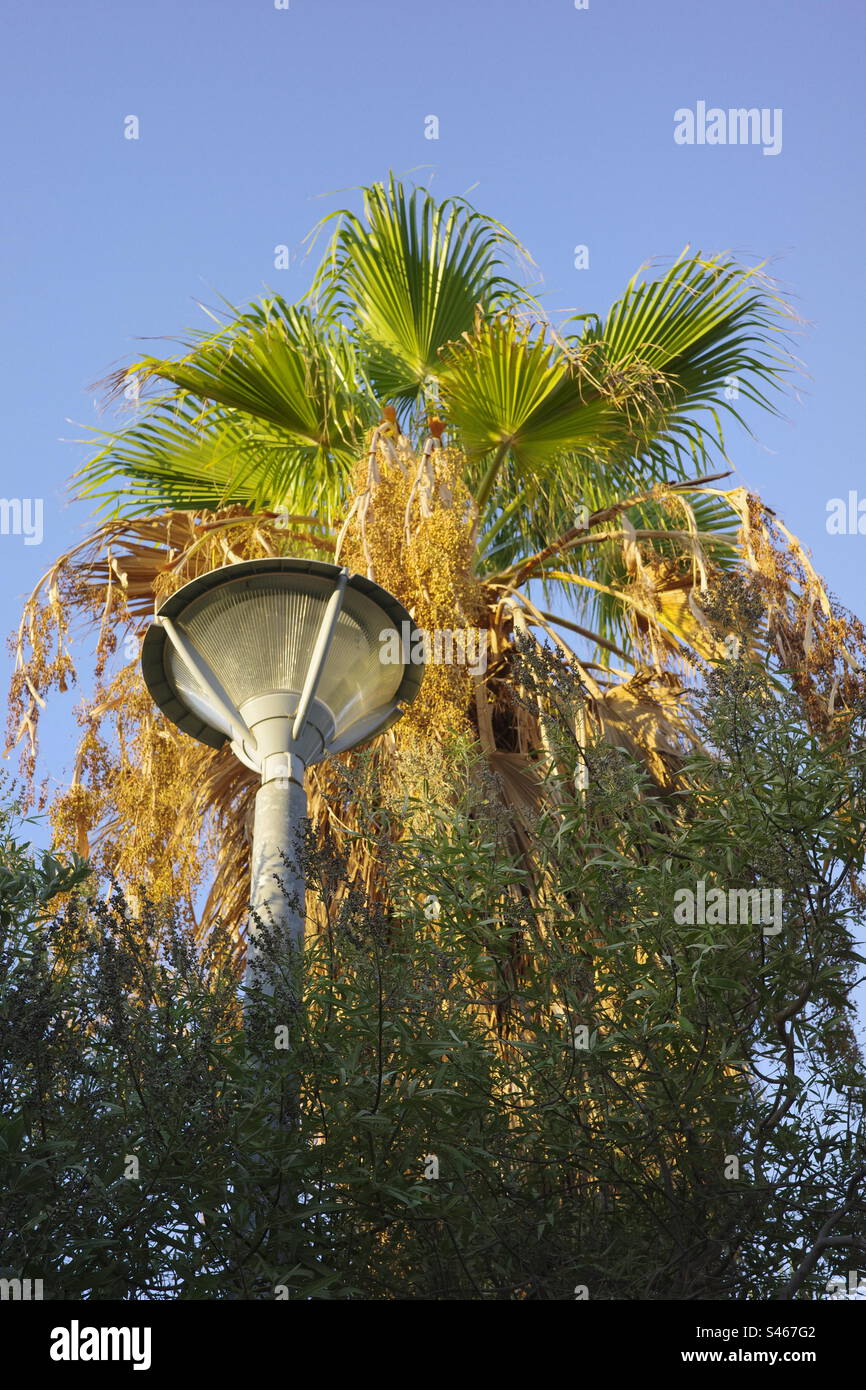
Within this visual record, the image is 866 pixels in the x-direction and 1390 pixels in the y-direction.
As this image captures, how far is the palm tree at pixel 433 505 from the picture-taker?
6832 millimetres

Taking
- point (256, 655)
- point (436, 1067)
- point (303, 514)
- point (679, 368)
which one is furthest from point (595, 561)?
point (436, 1067)

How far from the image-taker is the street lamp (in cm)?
508

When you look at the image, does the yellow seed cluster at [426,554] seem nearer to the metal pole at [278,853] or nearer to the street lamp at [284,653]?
the street lamp at [284,653]

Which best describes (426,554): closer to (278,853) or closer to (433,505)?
(433,505)

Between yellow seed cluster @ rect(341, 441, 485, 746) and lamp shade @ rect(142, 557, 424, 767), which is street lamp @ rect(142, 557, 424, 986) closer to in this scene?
lamp shade @ rect(142, 557, 424, 767)

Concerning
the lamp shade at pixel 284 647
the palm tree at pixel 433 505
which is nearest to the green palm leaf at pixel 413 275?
the palm tree at pixel 433 505

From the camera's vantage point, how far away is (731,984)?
321cm

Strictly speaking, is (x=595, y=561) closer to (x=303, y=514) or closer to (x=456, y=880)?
(x=303, y=514)

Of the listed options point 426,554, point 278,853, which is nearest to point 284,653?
point 278,853

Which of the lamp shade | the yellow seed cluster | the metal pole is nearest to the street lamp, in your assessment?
the lamp shade

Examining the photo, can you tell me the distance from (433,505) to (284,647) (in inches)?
73.0
